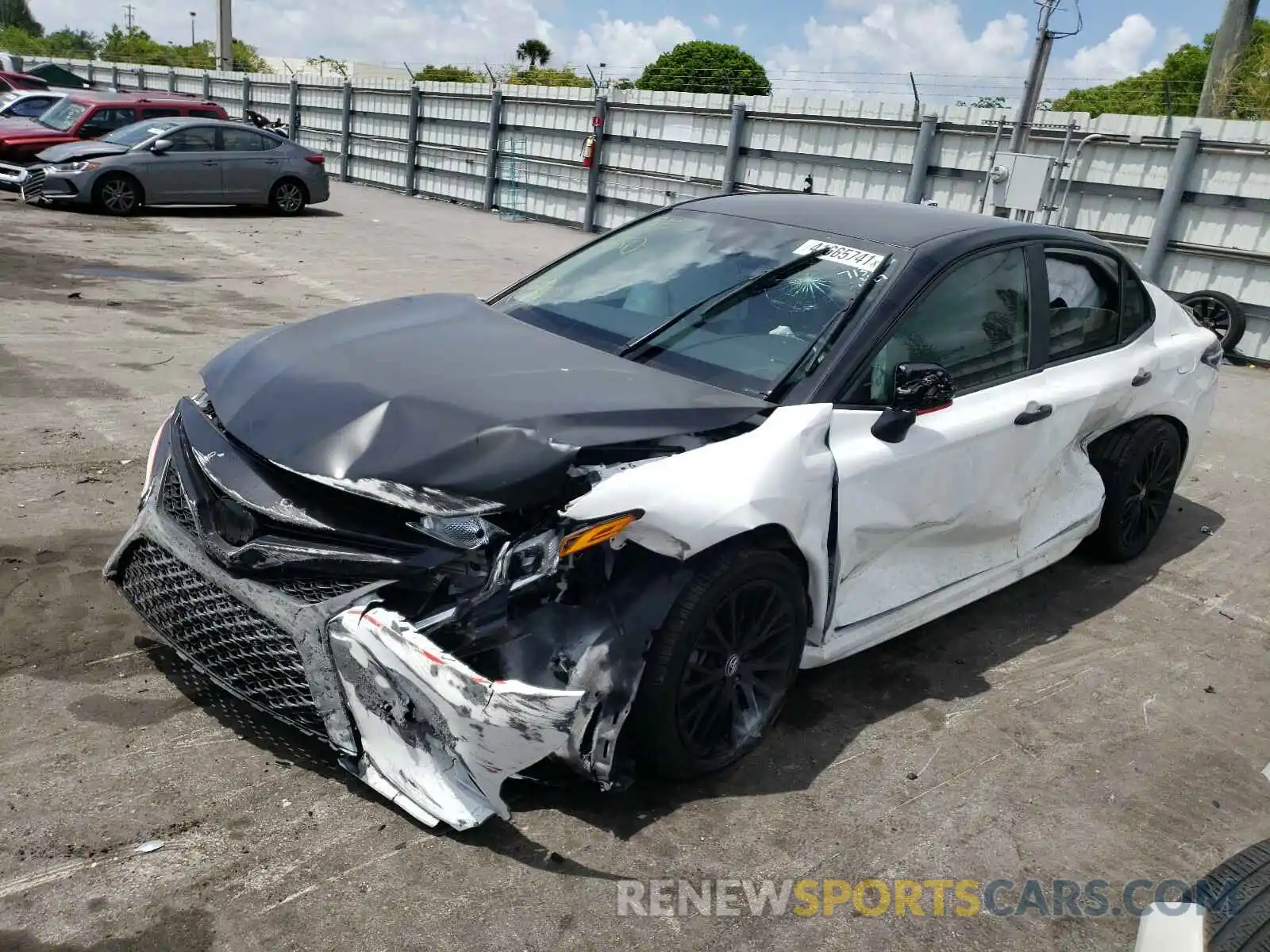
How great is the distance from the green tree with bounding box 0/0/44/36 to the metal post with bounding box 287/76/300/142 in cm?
10100

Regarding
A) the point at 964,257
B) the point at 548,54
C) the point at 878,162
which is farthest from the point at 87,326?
the point at 548,54

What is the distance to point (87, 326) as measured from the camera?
833 centimetres

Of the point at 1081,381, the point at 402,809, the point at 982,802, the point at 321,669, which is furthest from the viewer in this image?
the point at 1081,381

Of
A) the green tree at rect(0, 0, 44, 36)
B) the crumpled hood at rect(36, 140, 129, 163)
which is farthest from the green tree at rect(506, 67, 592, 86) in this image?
the green tree at rect(0, 0, 44, 36)

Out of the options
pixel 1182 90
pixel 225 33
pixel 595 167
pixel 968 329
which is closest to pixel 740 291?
pixel 968 329

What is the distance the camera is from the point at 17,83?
23250 millimetres

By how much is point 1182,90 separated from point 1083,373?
135 feet

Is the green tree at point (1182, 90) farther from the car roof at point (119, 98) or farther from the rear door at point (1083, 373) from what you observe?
the car roof at point (119, 98)

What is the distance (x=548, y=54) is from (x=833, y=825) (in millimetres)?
94816

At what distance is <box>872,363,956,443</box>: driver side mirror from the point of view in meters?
3.39

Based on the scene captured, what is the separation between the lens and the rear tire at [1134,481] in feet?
16.1

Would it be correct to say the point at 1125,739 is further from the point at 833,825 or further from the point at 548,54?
the point at 548,54

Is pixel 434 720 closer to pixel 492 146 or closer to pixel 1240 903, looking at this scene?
pixel 1240 903

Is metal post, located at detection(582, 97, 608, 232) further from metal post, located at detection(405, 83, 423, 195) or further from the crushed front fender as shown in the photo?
the crushed front fender
